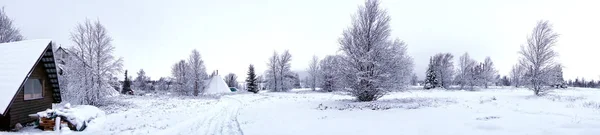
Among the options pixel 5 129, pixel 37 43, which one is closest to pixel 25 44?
pixel 37 43

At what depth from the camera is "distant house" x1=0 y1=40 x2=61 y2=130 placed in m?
12.8

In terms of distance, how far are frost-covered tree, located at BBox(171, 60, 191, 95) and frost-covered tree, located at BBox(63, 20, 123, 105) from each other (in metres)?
26.7

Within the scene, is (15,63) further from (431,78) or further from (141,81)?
(141,81)

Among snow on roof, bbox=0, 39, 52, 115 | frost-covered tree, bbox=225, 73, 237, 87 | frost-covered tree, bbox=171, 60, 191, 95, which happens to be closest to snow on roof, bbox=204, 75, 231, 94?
frost-covered tree, bbox=171, 60, 191, 95

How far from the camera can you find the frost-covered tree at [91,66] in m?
25.6

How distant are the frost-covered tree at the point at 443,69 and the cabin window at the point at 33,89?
2847 inches

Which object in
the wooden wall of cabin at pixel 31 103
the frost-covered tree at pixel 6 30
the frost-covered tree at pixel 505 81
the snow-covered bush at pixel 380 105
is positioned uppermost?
the frost-covered tree at pixel 6 30

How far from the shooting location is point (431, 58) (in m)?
74.8

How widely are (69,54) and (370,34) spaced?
24755 mm

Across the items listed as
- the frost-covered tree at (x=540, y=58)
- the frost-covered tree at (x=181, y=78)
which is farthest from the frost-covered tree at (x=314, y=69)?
the frost-covered tree at (x=540, y=58)

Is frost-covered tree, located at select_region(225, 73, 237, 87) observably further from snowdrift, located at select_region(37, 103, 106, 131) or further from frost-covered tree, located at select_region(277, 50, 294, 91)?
snowdrift, located at select_region(37, 103, 106, 131)

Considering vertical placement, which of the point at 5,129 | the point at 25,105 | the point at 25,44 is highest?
the point at 25,44

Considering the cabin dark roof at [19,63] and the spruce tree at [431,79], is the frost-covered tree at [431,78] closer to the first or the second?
the spruce tree at [431,79]

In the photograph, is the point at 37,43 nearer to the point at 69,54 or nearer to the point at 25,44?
the point at 25,44
